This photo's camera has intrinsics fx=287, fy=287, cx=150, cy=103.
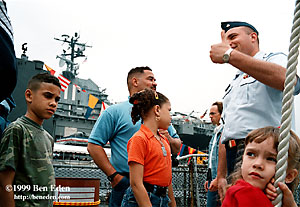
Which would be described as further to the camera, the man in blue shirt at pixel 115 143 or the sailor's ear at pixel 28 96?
the man in blue shirt at pixel 115 143

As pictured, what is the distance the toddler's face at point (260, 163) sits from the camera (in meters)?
1.16

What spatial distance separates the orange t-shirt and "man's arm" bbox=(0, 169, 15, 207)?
76 centimetres

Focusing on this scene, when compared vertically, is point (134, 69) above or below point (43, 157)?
above

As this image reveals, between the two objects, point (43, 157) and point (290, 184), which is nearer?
point (290, 184)

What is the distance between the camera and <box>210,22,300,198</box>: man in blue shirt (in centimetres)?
156

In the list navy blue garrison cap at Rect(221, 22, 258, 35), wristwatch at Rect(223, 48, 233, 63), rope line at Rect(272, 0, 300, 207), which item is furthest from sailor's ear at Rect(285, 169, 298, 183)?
navy blue garrison cap at Rect(221, 22, 258, 35)

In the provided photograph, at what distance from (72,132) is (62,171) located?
2124cm

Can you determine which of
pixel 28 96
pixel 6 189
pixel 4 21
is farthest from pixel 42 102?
pixel 4 21

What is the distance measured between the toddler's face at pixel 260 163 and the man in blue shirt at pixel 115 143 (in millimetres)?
1415

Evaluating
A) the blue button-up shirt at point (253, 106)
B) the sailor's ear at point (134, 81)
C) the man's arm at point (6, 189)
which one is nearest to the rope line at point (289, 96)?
the blue button-up shirt at point (253, 106)

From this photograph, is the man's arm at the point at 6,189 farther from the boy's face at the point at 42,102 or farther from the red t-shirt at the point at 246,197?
the red t-shirt at the point at 246,197

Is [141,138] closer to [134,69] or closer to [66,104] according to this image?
[134,69]

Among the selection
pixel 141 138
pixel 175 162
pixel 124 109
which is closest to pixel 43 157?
pixel 141 138

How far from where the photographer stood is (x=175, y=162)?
2.83 meters
